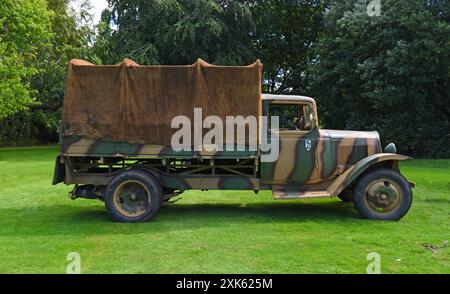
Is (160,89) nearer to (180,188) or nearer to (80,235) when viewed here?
(180,188)

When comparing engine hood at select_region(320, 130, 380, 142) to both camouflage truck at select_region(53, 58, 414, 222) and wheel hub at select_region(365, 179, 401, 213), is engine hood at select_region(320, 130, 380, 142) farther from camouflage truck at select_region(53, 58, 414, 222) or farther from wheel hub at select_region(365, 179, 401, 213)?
wheel hub at select_region(365, 179, 401, 213)

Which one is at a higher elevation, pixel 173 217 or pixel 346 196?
A: pixel 346 196

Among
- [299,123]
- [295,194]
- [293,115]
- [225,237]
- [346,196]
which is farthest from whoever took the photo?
[346,196]

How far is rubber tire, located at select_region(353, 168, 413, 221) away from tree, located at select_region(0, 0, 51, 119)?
771 inches

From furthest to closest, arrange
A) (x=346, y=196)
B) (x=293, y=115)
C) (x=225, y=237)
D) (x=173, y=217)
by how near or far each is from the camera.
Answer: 1. (x=346, y=196)
2. (x=293, y=115)
3. (x=173, y=217)
4. (x=225, y=237)

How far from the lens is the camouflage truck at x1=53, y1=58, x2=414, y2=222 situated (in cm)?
809

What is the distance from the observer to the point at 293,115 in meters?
9.01

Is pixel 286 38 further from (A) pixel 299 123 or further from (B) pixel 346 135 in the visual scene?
(B) pixel 346 135

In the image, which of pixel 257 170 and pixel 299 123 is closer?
pixel 257 170

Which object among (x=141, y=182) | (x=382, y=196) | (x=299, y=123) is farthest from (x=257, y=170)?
(x=382, y=196)

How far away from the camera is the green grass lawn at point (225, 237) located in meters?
5.77

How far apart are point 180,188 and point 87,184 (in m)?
1.54

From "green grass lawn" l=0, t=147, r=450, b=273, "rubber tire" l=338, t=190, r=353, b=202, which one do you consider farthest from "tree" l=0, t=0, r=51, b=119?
"rubber tire" l=338, t=190, r=353, b=202

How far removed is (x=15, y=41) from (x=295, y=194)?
68.3ft
